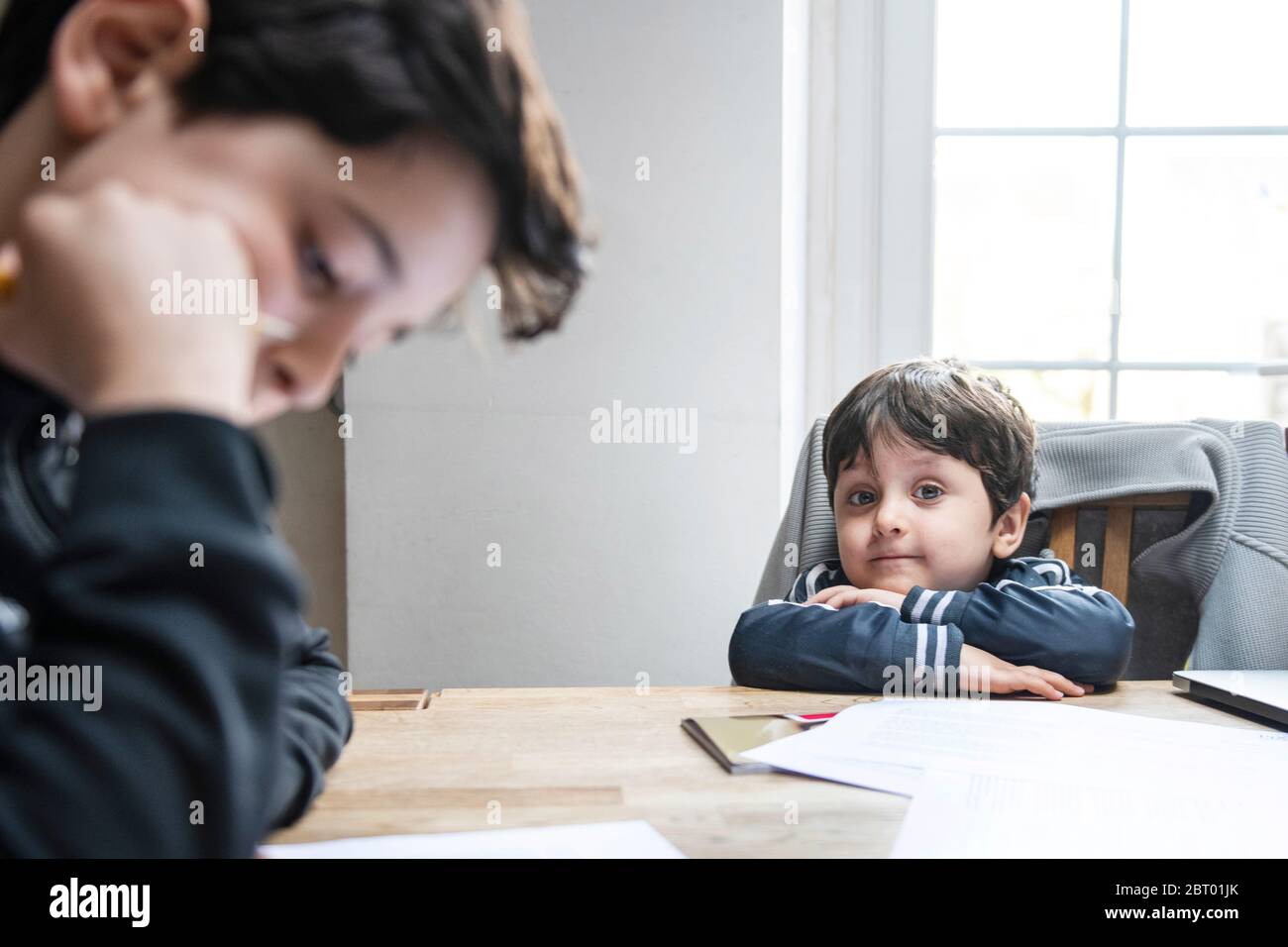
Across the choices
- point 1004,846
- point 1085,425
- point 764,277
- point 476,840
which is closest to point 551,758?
point 476,840

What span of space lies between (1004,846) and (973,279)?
1619 mm

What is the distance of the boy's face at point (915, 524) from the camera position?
1.21 metres

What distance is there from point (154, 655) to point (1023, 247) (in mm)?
1941

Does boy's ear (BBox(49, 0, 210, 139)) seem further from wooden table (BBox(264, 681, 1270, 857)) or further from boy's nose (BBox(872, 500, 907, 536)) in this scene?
boy's nose (BBox(872, 500, 907, 536))

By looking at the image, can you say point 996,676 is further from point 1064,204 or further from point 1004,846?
point 1064,204

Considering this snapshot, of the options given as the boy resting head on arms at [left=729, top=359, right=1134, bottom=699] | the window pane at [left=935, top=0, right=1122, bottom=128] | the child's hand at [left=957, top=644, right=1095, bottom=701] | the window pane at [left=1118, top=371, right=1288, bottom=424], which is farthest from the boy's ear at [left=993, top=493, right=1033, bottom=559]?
the window pane at [left=935, top=0, right=1122, bottom=128]

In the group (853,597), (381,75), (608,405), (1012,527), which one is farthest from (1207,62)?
(381,75)

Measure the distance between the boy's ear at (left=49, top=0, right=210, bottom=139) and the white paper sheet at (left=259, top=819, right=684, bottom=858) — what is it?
13.7 inches

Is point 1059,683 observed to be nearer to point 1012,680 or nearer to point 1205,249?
point 1012,680

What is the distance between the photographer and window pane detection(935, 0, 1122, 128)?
1911 millimetres

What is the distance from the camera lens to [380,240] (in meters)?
0.41

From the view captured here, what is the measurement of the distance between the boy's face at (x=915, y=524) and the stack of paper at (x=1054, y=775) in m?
0.33

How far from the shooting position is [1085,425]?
1.42m
